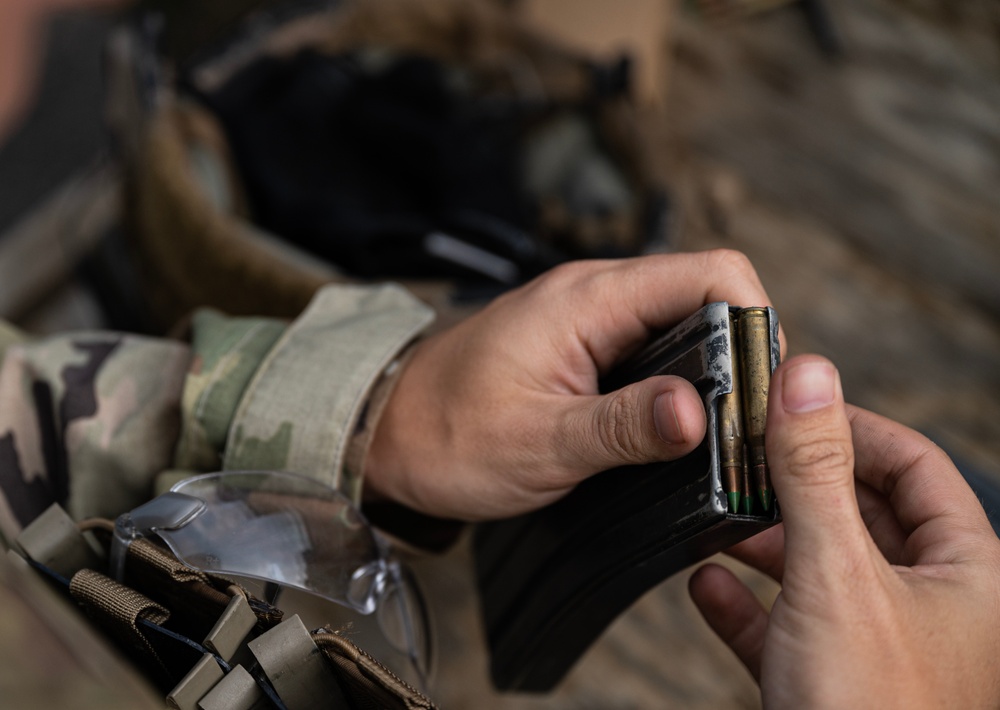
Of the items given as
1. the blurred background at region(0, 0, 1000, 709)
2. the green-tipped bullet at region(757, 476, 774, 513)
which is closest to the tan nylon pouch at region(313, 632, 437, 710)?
the green-tipped bullet at region(757, 476, 774, 513)

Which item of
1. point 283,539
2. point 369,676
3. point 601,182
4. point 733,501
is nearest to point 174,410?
point 283,539

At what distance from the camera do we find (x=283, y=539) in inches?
18.7

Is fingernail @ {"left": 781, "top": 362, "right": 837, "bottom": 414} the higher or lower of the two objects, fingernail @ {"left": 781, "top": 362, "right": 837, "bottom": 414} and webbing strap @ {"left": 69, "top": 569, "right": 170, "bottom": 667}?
the higher

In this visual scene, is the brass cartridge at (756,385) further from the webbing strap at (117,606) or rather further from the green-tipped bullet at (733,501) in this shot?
the webbing strap at (117,606)

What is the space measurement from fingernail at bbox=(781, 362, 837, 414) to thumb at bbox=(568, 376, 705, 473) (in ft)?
0.17

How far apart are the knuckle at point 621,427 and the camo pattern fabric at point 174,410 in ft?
0.51

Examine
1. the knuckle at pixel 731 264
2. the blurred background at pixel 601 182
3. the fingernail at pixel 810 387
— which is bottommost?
the blurred background at pixel 601 182

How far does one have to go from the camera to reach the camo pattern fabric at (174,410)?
1.68 feet

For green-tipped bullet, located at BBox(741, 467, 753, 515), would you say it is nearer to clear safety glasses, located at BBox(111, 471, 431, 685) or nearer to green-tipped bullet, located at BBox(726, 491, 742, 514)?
green-tipped bullet, located at BBox(726, 491, 742, 514)

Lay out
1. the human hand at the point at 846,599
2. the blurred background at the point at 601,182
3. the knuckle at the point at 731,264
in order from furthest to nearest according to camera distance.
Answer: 1. the blurred background at the point at 601,182
2. the knuckle at the point at 731,264
3. the human hand at the point at 846,599

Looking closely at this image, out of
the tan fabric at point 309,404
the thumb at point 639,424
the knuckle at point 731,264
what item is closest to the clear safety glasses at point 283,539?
the tan fabric at point 309,404

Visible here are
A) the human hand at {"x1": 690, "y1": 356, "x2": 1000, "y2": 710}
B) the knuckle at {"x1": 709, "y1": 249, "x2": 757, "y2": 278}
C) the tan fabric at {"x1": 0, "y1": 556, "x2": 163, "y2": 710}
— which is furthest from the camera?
the knuckle at {"x1": 709, "y1": 249, "x2": 757, "y2": 278}

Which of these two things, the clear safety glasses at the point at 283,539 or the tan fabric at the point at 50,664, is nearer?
the tan fabric at the point at 50,664

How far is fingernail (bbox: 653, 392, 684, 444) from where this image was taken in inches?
15.7
